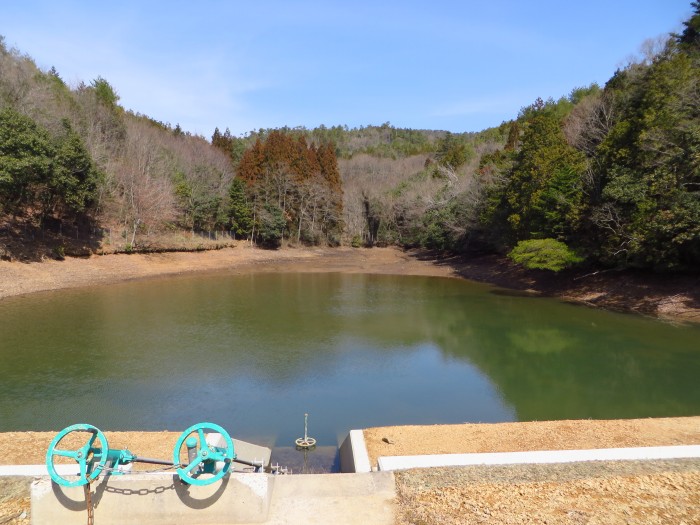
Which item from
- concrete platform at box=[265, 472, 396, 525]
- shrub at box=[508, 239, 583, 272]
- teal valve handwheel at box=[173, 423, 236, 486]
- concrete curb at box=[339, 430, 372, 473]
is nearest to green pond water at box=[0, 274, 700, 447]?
concrete curb at box=[339, 430, 372, 473]

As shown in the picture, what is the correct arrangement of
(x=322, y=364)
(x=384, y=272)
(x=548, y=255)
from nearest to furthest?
(x=322, y=364) → (x=548, y=255) → (x=384, y=272)

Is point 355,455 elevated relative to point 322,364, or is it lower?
Answer: elevated

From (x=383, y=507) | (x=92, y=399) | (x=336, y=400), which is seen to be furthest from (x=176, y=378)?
(x=383, y=507)

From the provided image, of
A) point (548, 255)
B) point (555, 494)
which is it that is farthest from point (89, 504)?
point (548, 255)

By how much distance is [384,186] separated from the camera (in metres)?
48.9

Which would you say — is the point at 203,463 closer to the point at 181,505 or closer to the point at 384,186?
the point at 181,505

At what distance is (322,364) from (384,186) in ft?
129

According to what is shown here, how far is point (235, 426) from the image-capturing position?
7.66 metres

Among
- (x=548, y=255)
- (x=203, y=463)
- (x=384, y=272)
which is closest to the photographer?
(x=203, y=463)

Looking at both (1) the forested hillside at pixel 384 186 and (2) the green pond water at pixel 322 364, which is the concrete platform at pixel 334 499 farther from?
(1) the forested hillside at pixel 384 186

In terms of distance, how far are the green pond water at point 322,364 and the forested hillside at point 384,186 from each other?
3960mm

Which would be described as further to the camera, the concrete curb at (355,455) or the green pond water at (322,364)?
the green pond water at (322,364)

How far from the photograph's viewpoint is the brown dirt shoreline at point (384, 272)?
1734 centimetres

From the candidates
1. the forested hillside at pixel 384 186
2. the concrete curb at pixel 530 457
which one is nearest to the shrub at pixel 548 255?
the forested hillside at pixel 384 186
